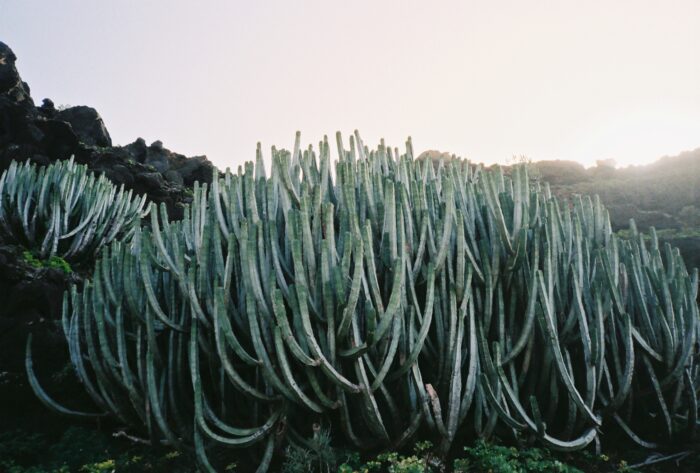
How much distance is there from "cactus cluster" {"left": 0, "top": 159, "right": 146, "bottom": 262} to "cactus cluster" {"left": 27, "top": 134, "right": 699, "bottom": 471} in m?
4.01

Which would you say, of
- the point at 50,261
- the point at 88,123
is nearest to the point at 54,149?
the point at 88,123

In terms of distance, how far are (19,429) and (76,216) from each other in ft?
16.0

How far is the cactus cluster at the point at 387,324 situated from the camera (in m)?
2.79

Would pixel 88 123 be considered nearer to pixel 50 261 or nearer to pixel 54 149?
pixel 54 149

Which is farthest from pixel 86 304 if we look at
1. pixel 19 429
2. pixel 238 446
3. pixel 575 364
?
pixel 575 364

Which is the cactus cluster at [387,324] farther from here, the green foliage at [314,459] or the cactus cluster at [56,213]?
the cactus cluster at [56,213]

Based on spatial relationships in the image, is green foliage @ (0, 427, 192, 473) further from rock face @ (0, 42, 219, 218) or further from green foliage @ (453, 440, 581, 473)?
rock face @ (0, 42, 219, 218)

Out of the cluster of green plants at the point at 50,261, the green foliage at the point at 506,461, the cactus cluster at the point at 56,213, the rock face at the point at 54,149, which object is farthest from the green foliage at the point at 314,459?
the rock face at the point at 54,149

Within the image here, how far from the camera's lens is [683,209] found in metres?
15.6

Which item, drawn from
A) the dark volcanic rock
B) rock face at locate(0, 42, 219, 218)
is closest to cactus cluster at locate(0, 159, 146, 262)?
rock face at locate(0, 42, 219, 218)

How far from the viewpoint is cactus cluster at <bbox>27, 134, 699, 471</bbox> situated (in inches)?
110

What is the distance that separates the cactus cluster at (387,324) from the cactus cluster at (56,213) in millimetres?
4012

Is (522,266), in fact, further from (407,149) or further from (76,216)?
(76,216)

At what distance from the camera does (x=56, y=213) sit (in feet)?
23.5
